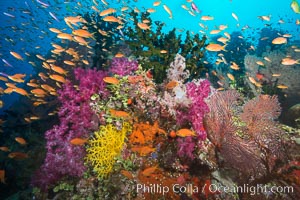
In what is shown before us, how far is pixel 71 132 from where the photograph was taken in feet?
19.2

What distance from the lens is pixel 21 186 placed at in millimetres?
8102

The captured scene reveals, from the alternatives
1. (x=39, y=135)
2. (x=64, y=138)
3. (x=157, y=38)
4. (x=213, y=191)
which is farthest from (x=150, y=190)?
(x=39, y=135)

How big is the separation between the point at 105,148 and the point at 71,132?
1.07m

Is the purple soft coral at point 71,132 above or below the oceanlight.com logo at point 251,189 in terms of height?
above

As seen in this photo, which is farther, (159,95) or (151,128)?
(159,95)

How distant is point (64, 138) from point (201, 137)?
3.57 m

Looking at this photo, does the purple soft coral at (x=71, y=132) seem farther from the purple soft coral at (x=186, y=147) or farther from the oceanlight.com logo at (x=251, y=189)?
the oceanlight.com logo at (x=251, y=189)

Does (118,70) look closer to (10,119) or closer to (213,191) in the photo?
(213,191)

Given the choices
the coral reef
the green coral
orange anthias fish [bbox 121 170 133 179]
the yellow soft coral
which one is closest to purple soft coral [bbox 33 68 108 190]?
the yellow soft coral

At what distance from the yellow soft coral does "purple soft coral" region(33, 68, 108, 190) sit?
31 centimetres

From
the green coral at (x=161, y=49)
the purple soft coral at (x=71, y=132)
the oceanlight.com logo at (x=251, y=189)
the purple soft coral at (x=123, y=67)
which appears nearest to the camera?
the oceanlight.com logo at (x=251, y=189)

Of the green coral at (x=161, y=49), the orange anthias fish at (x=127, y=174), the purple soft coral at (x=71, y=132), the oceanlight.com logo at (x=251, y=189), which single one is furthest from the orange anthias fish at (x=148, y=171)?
the green coral at (x=161, y=49)

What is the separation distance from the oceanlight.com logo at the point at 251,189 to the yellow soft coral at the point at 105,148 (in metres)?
2.32

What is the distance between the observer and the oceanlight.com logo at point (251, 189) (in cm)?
472
